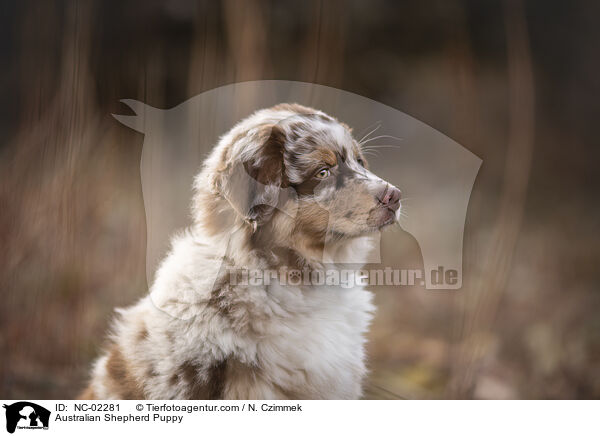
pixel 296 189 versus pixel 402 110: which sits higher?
pixel 402 110

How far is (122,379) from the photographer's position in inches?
90.7

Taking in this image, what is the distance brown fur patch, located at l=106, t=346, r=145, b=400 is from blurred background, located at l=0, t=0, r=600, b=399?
32 centimetres

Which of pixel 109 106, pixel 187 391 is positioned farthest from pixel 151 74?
pixel 187 391

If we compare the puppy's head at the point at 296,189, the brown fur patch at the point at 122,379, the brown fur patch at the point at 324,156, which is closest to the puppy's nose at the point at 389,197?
the puppy's head at the point at 296,189

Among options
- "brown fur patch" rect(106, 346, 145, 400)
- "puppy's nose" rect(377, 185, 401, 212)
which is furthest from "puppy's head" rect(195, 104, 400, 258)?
"brown fur patch" rect(106, 346, 145, 400)

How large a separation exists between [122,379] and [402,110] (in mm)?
1708

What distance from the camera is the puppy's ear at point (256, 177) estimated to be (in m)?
2.25

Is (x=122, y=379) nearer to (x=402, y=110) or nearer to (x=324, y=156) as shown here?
(x=324, y=156)
